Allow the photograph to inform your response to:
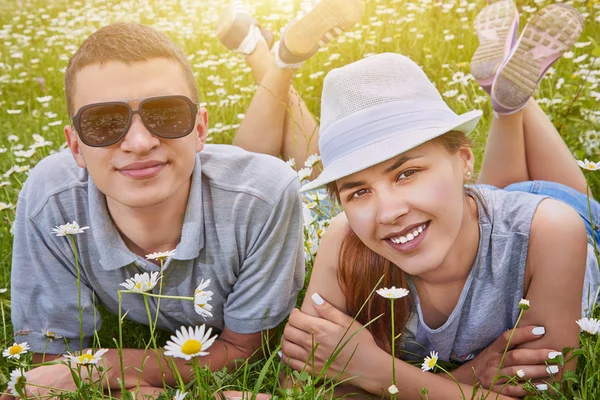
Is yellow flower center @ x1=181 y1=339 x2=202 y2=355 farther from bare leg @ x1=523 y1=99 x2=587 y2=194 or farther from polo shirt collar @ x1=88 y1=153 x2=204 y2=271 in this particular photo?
bare leg @ x1=523 y1=99 x2=587 y2=194

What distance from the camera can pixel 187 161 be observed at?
211 cm

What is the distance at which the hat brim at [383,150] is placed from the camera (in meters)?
1.74

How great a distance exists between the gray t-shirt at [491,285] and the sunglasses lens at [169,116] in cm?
81

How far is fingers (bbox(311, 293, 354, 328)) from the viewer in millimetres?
2082

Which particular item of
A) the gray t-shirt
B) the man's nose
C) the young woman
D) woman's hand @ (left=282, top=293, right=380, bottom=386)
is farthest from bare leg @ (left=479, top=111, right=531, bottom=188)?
the man's nose

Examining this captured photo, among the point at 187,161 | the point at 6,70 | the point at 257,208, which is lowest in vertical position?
the point at 6,70

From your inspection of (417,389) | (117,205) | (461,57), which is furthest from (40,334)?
(461,57)

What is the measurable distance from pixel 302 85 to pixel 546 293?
3131mm

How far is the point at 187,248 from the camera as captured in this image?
7.16 feet

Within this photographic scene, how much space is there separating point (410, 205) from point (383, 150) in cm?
16

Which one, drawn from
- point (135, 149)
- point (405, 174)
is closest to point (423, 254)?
point (405, 174)

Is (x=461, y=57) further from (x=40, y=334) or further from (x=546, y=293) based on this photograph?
(x=40, y=334)

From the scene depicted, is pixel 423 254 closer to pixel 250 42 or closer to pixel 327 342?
pixel 327 342

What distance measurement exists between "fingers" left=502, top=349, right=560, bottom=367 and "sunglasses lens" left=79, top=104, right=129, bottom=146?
1.24m
